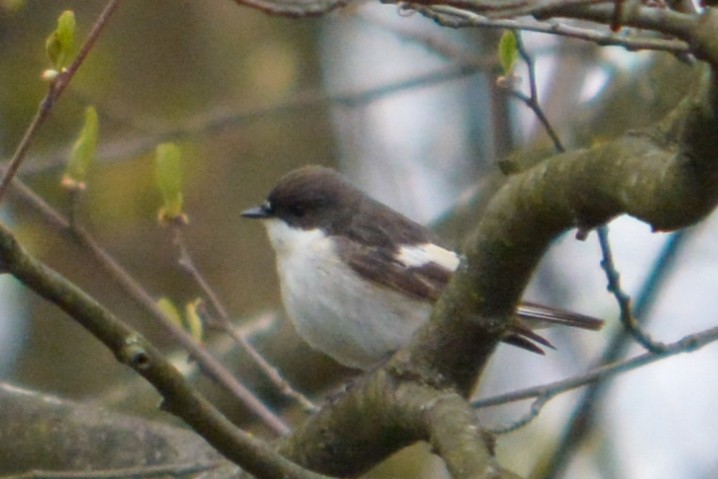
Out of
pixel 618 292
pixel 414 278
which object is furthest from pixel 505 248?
pixel 414 278

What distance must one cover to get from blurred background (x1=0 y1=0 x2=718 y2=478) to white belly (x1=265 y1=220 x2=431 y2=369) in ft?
6.47

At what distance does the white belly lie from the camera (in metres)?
4.86

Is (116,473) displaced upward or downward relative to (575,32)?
downward

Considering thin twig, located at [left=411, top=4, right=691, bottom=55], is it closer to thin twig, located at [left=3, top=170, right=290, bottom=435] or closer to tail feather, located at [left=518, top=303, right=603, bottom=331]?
thin twig, located at [left=3, top=170, right=290, bottom=435]

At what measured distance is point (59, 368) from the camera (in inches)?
337

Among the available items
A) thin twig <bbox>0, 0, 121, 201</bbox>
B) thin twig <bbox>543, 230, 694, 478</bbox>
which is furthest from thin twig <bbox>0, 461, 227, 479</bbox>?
thin twig <bbox>543, 230, 694, 478</bbox>

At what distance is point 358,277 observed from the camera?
5.06 meters

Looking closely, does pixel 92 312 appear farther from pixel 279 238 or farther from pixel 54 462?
pixel 279 238

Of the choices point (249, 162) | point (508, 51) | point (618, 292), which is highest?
point (508, 51)

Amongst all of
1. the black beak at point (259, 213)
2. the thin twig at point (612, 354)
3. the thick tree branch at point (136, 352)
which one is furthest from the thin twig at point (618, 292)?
the black beak at point (259, 213)

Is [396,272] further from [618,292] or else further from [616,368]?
[618,292]

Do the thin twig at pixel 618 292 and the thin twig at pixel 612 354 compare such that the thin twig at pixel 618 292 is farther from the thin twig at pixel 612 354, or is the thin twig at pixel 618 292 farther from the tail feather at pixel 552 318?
the thin twig at pixel 612 354

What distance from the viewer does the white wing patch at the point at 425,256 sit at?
16.9ft

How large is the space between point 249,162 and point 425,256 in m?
3.94
